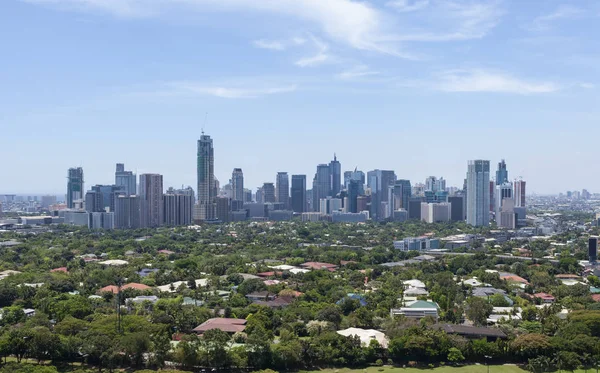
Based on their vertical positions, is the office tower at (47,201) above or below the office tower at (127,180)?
below

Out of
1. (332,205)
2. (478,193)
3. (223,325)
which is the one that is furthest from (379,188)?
(223,325)

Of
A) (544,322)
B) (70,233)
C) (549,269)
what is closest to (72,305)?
(544,322)

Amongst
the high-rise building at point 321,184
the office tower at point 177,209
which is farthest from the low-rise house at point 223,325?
the high-rise building at point 321,184

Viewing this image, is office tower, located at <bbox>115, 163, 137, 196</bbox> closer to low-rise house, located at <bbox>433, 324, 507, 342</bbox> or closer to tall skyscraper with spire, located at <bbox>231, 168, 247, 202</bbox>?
tall skyscraper with spire, located at <bbox>231, 168, 247, 202</bbox>

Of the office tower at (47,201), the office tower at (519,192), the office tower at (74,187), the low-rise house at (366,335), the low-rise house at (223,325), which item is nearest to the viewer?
the low-rise house at (366,335)

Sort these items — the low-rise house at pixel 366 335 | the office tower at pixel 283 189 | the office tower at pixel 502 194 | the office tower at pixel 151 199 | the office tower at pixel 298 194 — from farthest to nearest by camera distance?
the office tower at pixel 283 189
the office tower at pixel 298 194
the office tower at pixel 502 194
the office tower at pixel 151 199
the low-rise house at pixel 366 335

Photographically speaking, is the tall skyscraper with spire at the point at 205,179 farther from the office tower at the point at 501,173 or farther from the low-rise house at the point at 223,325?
the low-rise house at the point at 223,325

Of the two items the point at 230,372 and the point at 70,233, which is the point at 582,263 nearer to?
the point at 230,372
